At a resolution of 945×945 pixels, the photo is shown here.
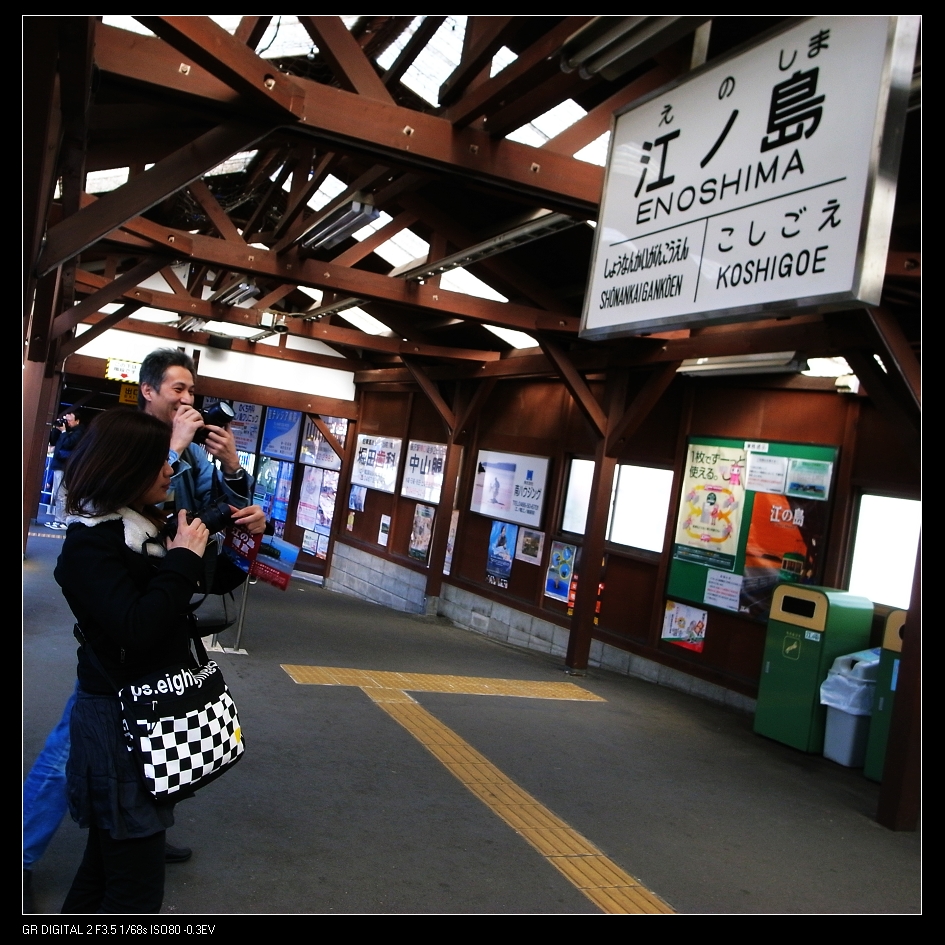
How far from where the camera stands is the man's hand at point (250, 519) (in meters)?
2.80

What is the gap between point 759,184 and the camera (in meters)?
2.75

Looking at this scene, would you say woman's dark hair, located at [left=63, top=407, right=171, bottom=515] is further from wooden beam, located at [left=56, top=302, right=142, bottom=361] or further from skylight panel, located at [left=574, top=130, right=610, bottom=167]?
wooden beam, located at [left=56, top=302, right=142, bottom=361]

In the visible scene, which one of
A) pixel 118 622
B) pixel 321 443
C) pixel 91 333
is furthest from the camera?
pixel 321 443

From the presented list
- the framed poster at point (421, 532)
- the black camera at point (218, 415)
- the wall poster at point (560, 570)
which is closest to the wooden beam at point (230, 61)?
the black camera at point (218, 415)

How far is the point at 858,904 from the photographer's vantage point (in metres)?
4.30

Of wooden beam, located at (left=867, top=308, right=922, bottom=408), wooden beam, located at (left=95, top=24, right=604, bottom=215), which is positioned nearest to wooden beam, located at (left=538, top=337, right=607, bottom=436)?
wooden beam, located at (left=867, top=308, right=922, bottom=408)

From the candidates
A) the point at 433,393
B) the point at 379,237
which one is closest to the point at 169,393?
the point at 379,237

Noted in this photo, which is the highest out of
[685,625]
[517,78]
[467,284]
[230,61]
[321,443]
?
[467,284]

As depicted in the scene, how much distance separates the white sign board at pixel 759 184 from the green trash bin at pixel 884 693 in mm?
4038

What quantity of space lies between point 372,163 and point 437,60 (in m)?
0.97

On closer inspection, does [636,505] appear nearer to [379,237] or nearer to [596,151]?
[379,237]

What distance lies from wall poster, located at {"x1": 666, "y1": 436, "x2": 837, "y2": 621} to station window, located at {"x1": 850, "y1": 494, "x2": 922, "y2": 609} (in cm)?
31
